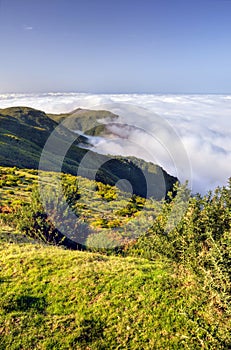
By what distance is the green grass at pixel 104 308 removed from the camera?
816 centimetres

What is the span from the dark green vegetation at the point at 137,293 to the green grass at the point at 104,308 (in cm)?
3

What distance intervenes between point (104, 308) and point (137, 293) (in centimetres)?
150

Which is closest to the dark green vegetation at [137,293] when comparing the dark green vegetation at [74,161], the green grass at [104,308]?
the green grass at [104,308]

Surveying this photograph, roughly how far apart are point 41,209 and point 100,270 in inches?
448

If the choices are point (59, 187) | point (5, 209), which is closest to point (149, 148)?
point (59, 187)

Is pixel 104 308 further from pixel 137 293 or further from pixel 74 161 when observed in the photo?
pixel 74 161

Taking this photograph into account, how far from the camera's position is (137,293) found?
34.2 ft

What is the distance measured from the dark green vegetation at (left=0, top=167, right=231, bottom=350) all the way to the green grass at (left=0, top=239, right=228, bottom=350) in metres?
0.03

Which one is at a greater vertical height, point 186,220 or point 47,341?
point 186,220

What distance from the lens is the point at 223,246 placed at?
771 cm

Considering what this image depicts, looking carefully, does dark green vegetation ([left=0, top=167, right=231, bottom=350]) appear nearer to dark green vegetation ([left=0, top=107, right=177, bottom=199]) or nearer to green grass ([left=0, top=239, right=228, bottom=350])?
green grass ([left=0, top=239, right=228, bottom=350])

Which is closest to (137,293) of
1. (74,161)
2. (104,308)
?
(104,308)

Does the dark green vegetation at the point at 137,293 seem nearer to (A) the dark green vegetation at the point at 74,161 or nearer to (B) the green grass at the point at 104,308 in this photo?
(B) the green grass at the point at 104,308

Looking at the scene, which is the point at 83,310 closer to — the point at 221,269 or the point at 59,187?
the point at 221,269
